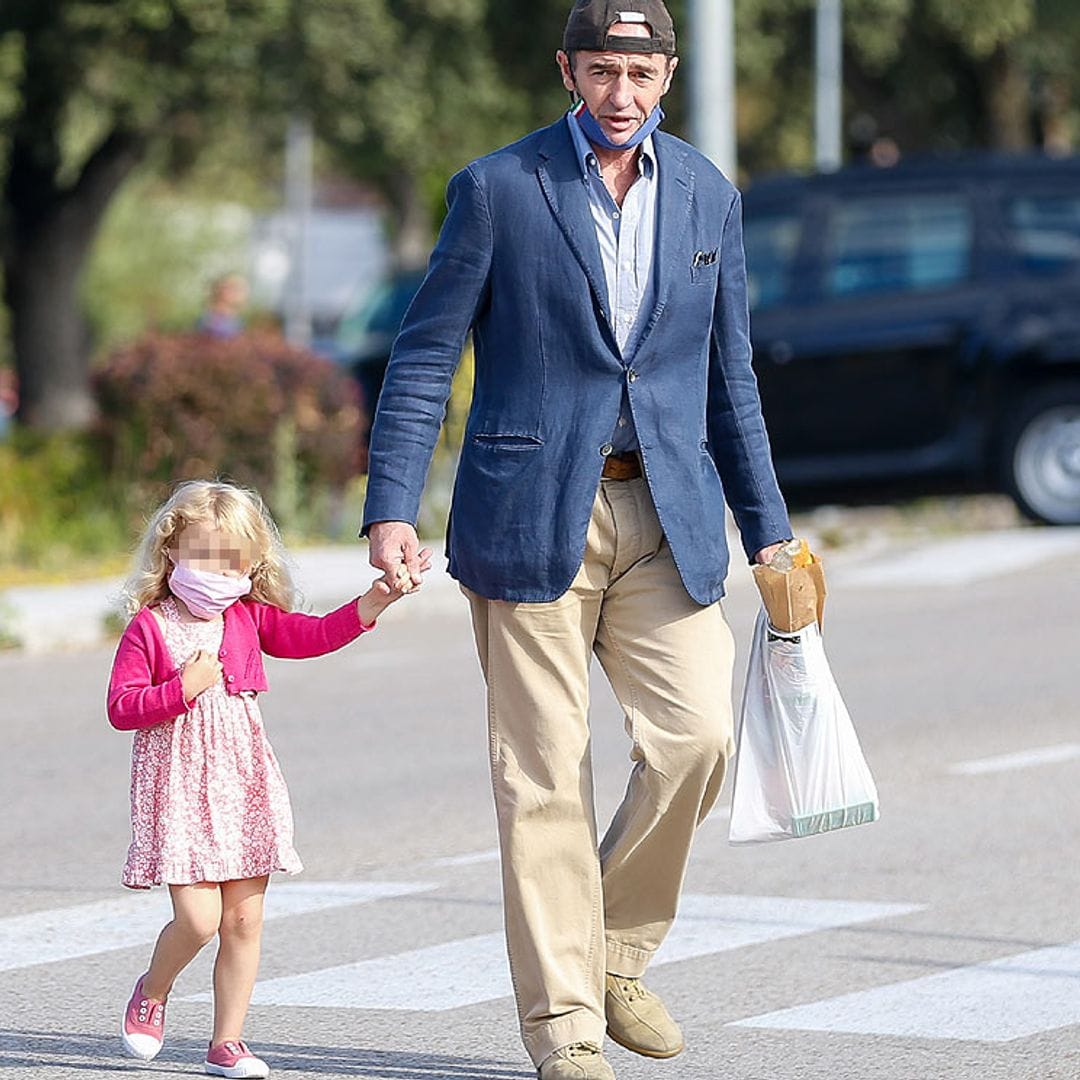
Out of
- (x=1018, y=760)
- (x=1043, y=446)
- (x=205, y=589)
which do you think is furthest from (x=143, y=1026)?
(x=1043, y=446)

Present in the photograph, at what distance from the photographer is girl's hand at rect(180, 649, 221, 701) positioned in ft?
15.4

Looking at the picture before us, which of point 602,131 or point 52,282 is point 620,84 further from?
point 52,282

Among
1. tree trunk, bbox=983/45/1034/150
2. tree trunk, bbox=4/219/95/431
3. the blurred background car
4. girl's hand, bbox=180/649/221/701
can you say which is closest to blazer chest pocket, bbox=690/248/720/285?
girl's hand, bbox=180/649/221/701

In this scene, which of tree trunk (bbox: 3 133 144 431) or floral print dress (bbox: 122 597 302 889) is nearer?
floral print dress (bbox: 122 597 302 889)

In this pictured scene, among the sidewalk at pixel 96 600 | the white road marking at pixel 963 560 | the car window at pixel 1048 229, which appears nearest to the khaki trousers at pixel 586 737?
the sidewalk at pixel 96 600

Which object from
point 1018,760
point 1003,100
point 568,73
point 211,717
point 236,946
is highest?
point 1003,100

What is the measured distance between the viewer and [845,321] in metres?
15.1

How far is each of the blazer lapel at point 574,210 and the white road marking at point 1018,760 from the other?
4012mm

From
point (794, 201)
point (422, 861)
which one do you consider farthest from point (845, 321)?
point (422, 861)

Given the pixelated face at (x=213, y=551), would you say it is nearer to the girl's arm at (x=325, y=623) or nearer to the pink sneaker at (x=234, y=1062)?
the girl's arm at (x=325, y=623)

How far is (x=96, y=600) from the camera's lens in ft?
42.2

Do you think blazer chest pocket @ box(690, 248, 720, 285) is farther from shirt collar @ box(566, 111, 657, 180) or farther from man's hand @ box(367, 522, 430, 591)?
man's hand @ box(367, 522, 430, 591)

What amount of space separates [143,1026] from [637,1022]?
3.08 feet

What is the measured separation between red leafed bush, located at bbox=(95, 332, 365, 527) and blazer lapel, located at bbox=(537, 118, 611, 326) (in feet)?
34.6
